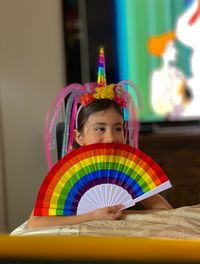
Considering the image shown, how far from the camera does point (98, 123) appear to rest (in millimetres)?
1457

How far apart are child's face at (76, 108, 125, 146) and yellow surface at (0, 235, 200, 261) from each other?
83cm

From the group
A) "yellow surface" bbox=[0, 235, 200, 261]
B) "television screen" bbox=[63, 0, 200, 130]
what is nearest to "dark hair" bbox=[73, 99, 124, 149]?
"yellow surface" bbox=[0, 235, 200, 261]

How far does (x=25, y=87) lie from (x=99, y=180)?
6.02ft

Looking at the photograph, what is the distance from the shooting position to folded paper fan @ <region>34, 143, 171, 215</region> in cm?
132

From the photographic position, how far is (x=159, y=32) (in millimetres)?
3043

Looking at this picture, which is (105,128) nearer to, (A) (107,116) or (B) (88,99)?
(A) (107,116)

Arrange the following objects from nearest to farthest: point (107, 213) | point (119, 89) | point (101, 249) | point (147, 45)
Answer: point (101, 249) → point (107, 213) → point (119, 89) → point (147, 45)

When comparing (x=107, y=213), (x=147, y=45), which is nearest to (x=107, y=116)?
(x=107, y=213)

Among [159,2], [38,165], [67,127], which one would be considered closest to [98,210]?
[67,127]

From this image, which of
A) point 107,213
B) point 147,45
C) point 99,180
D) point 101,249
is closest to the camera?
point 101,249

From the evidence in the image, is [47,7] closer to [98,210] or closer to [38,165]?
[38,165]

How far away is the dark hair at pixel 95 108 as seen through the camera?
1.50 m

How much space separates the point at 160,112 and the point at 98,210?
1919mm

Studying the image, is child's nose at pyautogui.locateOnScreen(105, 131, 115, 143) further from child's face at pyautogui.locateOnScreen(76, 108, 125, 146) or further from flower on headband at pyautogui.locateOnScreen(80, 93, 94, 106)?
flower on headband at pyautogui.locateOnScreen(80, 93, 94, 106)
